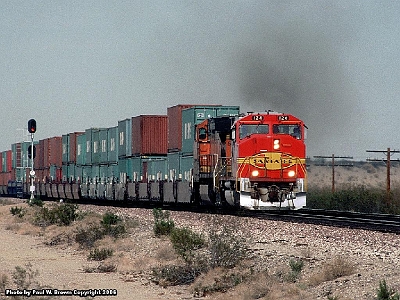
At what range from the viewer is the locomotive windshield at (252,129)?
97.7 ft

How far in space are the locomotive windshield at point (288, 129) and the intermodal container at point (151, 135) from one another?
15.8 meters

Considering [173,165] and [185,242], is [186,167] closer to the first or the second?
[173,165]

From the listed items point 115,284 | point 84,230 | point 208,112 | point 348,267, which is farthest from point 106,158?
point 348,267

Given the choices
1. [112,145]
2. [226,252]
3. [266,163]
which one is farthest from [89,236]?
[112,145]

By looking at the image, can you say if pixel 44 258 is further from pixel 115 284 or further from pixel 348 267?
pixel 348 267

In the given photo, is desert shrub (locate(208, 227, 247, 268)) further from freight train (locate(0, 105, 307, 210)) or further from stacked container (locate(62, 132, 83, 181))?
stacked container (locate(62, 132, 83, 181))

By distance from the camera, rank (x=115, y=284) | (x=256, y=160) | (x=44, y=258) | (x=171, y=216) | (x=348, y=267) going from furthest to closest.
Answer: (x=171, y=216), (x=256, y=160), (x=44, y=258), (x=115, y=284), (x=348, y=267)

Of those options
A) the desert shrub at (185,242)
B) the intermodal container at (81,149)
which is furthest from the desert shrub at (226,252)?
the intermodal container at (81,149)

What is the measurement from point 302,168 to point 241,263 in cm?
1075

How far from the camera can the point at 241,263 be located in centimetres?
1948

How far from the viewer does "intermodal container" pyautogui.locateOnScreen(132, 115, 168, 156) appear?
148 ft

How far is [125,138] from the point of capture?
4862 centimetres

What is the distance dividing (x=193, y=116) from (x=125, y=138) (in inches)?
448

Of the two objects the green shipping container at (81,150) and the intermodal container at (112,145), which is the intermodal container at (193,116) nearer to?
the intermodal container at (112,145)
